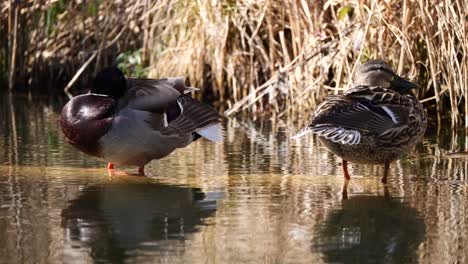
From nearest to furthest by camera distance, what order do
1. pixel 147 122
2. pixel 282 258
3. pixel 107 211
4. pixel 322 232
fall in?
pixel 282 258 → pixel 322 232 → pixel 107 211 → pixel 147 122

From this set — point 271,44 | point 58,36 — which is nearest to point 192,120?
point 271,44

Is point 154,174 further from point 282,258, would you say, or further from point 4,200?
point 282,258

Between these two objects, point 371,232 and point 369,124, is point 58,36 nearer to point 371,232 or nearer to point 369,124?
point 369,124

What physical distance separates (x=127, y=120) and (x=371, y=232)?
5.93ft

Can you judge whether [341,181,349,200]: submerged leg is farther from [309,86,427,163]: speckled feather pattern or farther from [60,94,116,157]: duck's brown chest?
[60,94,116,157]: duck's brown chest

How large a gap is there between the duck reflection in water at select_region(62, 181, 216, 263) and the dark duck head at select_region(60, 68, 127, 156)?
0.29 m

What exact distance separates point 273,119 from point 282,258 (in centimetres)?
502

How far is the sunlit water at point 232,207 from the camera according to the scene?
426 centimetres

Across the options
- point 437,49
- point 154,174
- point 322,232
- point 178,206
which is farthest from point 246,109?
point 322,232

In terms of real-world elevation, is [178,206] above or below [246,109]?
below

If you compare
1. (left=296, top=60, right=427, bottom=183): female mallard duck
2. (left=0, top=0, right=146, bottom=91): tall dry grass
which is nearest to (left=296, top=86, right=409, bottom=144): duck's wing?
(left=296, top=60, right=427, bottom=183): female mallard duck

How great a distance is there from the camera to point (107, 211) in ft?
16.7

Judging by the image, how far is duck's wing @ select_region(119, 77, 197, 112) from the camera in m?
6.01

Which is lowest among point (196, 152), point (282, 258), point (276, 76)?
point (282, 258)
